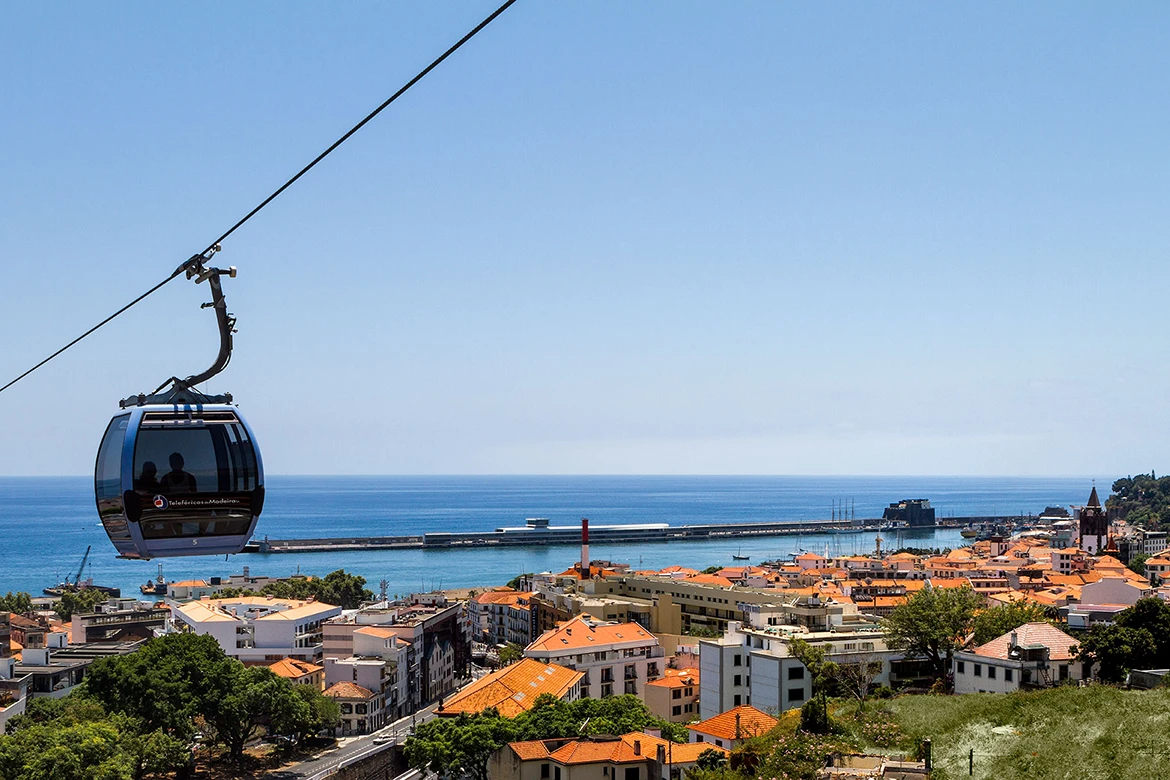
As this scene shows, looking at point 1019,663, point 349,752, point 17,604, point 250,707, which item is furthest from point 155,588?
point 1019,663

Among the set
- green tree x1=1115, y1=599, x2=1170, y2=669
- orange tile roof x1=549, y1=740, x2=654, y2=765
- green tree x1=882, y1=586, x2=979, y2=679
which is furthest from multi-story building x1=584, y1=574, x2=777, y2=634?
green tree x1=1115, y1=599, x2=1170, y2=669

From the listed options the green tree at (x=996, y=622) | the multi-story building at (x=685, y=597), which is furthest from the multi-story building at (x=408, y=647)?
the green tree at (x=996, y=622)

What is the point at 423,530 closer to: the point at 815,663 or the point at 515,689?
the point at 515,689

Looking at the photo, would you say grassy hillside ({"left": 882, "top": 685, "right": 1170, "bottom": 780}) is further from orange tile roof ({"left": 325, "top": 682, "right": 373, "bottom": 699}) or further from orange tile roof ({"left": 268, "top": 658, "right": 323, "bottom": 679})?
orange tile roof ({"left": 268, "top": 658, "right": 323, "bottom": 679})

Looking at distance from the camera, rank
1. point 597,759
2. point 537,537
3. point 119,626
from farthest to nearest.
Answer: point 537,537 < point 119,626 < point 597,759

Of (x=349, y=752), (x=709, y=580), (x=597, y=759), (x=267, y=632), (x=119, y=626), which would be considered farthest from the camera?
(x=709, y=580)

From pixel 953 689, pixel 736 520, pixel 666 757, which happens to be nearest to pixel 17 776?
pixel 666 757
